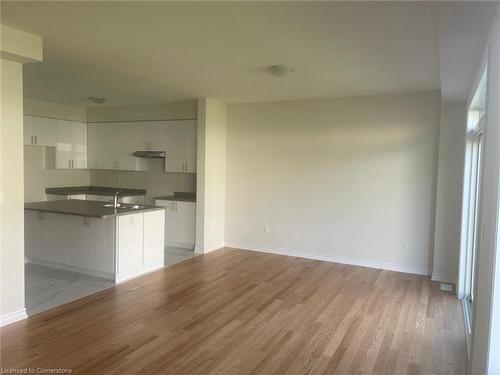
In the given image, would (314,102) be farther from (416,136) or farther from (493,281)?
(493,281)

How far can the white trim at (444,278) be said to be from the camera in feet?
15.7

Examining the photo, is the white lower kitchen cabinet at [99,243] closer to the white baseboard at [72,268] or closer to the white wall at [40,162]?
the white baseboard at [72,268]

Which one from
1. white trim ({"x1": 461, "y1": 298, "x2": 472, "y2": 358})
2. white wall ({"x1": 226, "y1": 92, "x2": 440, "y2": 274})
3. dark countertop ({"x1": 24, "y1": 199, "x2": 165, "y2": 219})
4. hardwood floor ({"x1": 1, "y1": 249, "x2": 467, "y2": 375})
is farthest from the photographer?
white wall ({"x1": 226, "y1": 92, "x2": 440, "y2": 274})

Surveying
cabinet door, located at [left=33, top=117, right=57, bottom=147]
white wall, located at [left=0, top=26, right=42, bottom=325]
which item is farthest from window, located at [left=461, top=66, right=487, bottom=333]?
cabinet door, located at [left=33, top=117, right=57, bottom=147]

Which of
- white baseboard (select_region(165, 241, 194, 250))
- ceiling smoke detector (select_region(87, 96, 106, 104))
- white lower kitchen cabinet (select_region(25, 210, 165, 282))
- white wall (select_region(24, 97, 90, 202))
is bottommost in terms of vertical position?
white baseboard (select_region(165, 241, 194, 250))

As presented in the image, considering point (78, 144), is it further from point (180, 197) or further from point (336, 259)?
point (336, 259)

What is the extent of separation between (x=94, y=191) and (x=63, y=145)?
1.08 meters

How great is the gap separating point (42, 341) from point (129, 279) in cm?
168

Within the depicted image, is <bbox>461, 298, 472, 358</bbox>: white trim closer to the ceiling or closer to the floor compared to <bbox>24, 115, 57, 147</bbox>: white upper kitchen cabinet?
closer to the floor

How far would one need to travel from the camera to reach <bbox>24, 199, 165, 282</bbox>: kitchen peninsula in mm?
4555

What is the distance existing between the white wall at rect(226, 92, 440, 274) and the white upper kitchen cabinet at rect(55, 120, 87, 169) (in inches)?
122

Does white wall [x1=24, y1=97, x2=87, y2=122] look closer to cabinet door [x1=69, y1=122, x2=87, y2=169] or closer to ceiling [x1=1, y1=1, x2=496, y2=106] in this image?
cabinet door [x1=69, y1=122, x2=87, y2=169]

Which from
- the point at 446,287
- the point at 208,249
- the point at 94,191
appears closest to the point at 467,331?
the point at 446,287

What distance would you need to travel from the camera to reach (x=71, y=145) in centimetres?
713
